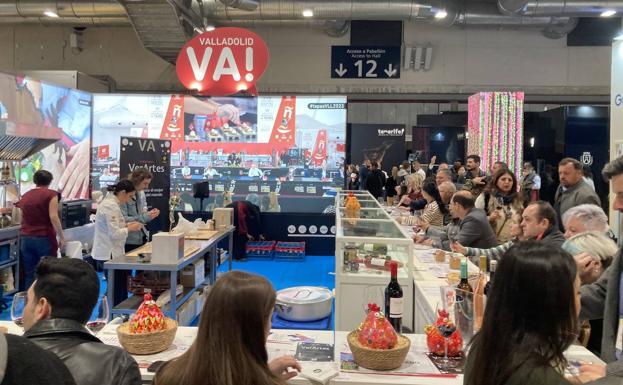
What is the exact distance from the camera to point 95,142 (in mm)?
10000

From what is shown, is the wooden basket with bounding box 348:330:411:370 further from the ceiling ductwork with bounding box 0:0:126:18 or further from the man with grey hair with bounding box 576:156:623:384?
the ceiling ductwork with bounding box 0:0:126:18

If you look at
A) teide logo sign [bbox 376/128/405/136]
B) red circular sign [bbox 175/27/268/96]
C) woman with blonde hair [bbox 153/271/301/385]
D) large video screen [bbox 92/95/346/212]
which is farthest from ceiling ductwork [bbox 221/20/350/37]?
woman with blonde hair [bbox 153/271/301/385]

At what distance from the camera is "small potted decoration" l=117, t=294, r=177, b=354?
6.95ft

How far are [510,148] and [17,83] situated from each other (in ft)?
30.0

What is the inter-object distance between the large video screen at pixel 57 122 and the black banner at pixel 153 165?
2.39 meters

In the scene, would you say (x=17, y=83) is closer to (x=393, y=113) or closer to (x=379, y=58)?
(x=379, y=58)

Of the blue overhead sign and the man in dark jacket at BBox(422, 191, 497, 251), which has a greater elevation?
the blue overhead sign

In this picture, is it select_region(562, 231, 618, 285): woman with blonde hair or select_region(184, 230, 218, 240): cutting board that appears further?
select_region(184, 230, 218, 240): cutting board

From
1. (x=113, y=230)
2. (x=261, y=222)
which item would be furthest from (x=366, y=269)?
(x=261, y=222)

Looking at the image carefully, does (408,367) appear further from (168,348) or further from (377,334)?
(168,348)

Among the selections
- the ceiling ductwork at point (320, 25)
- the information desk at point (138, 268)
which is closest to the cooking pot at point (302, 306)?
the information desk at point (138, 268)

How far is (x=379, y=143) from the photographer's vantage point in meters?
15.0

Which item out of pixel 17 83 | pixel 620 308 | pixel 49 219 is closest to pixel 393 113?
pixel 17 83

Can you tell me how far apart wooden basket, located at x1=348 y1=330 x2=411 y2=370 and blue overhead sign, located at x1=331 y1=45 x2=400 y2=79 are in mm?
8840
